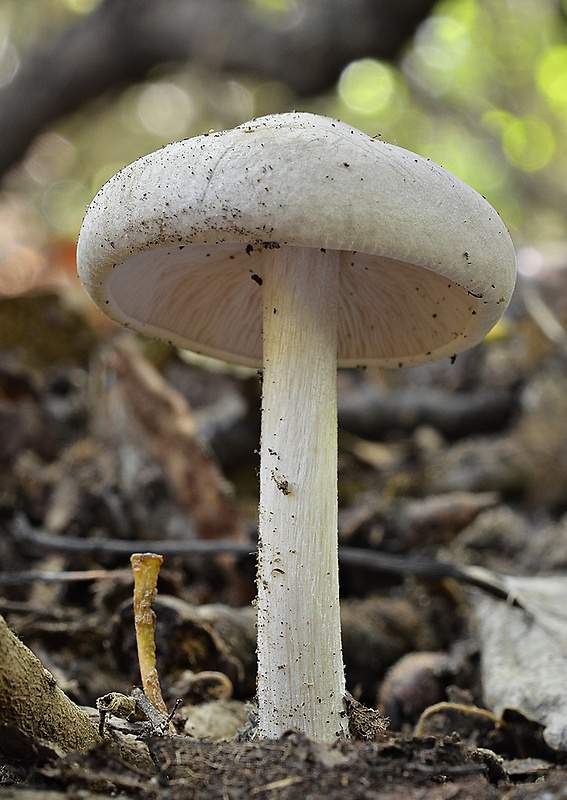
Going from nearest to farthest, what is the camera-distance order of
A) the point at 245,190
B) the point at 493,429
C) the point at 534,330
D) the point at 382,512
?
the point at 245,190 → the point at 382,512 → the point at 493,429 → the point at 534,330

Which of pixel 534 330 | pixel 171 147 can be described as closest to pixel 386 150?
pixel 171 147

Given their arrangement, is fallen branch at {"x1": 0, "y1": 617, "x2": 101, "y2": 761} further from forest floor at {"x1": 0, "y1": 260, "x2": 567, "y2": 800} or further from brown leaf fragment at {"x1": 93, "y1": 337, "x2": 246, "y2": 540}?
brown leaf fragment at {"x1": 93, "y1": 337, "x2": 246, "y2": 540}

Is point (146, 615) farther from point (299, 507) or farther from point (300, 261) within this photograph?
point (300, 261)

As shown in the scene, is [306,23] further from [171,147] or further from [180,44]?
[171,147]

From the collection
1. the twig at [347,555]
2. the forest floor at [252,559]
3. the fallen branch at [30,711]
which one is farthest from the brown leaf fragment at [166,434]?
the fallen branch at [30,711]

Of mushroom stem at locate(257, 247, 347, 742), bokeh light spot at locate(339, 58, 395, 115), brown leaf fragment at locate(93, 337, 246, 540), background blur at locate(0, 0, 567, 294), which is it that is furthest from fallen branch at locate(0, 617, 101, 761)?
bokeh light spot at locate(339, 58, 395, 115)

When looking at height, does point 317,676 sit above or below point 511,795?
above
